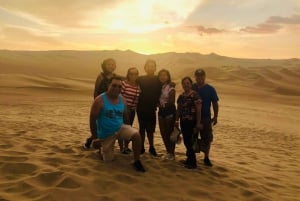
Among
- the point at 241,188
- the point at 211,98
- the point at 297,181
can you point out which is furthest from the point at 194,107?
the point at 297,181

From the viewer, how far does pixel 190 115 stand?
6.80 metres

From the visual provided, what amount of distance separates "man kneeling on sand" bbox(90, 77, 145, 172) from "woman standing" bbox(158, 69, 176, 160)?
1.05 m

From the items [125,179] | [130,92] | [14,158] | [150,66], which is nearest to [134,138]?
[125,179]

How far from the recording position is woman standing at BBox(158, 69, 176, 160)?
692 cm

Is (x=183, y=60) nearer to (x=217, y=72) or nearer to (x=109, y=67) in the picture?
(x=217, y=72)

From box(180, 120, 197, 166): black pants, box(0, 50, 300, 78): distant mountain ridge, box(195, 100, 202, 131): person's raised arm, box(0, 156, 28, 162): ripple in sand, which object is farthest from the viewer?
box(0, 50, 300, 78): distant mountain ridge

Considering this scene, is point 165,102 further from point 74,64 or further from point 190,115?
point 74,64

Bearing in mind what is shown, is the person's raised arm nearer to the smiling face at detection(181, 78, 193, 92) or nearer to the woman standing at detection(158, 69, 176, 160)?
the smiling face at detection(181, 78, 193, 92)

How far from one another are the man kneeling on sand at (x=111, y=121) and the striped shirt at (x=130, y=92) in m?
0.75

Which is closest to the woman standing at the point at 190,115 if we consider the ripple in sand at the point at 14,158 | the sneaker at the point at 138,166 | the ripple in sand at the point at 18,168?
the sneaker at the point at 138,166

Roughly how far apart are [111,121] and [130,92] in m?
1.06

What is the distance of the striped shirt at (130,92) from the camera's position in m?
6.89

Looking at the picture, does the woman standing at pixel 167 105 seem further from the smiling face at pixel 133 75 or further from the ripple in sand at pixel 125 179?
the ripple in sand at pixel 125 179

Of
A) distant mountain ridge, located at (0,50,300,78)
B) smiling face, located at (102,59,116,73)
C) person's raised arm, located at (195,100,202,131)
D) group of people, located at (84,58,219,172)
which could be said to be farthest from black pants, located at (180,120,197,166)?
distant mountain ridge, located at (0,50,300,78)
